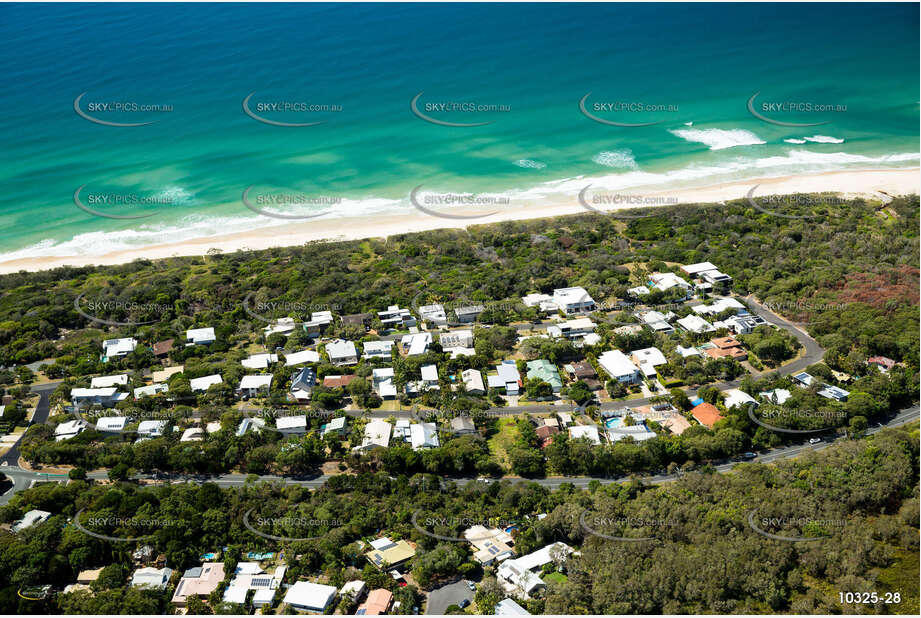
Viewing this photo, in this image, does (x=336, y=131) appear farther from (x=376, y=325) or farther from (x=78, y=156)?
(x=376, y=325)

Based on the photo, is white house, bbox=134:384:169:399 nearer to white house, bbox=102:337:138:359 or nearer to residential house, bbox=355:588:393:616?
white house, bbox=102:337:138:359

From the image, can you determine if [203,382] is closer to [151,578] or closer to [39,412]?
[39,412]

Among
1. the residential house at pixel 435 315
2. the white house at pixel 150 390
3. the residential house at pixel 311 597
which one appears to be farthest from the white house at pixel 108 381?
the residential house at pixel 311 597

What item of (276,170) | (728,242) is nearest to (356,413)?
(728,242)

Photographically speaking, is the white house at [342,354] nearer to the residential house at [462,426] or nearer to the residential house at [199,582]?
the residential house at [462,426]

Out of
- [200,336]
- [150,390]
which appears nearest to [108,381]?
[150,390]

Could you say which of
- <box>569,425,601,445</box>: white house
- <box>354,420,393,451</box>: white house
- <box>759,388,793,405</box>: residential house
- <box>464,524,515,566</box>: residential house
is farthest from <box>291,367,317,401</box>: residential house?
<box>759,388,793,405</box>: residential house
